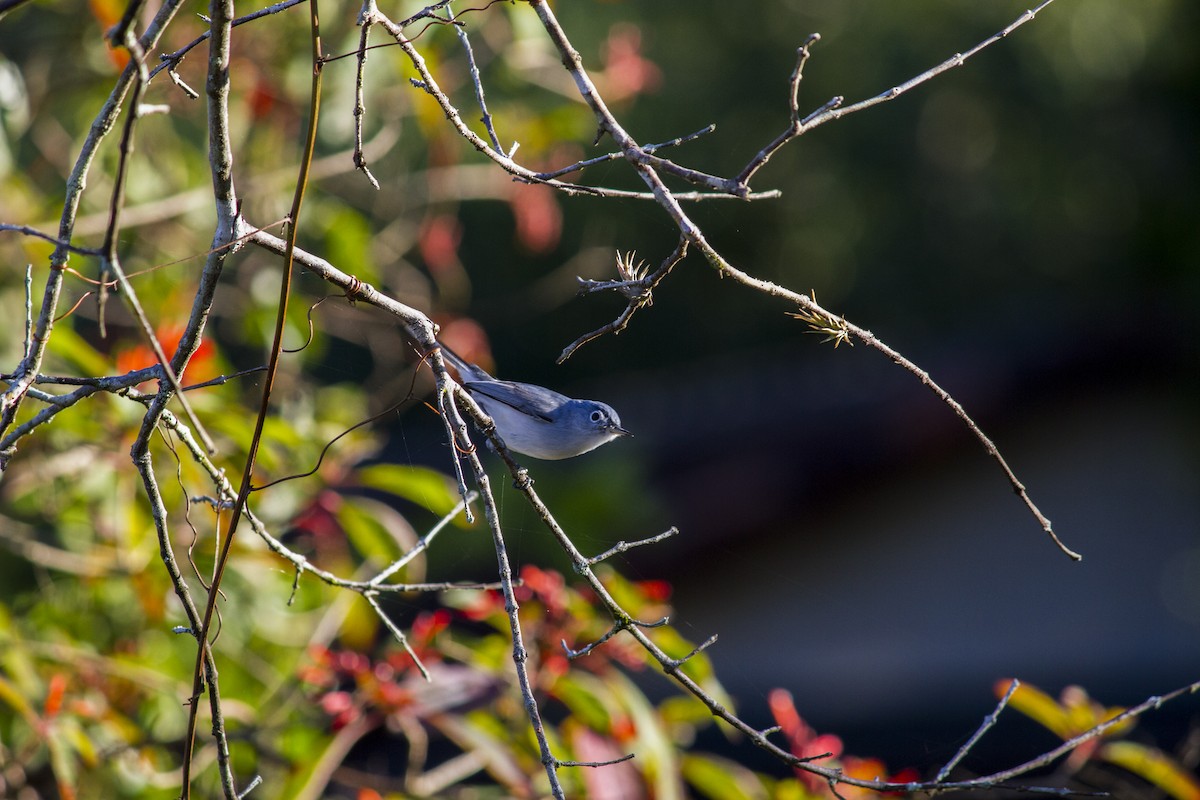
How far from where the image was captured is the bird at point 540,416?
2.18m

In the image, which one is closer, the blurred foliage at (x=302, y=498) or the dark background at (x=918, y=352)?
the blurred foliage at (x=302, y=498)

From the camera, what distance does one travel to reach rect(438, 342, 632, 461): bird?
218cm

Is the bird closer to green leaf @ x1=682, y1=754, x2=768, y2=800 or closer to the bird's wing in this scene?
the bird's wing

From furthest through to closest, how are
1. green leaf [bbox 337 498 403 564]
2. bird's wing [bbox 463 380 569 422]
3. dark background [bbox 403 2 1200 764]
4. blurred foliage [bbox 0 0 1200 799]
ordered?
dark background [bbox 403 2 1200 764] → green leaf [bbox 337 498 403 564] → bird's wing [bbox 463 380 569 422] → blurred foliage [bbox 0 0 1200 799]

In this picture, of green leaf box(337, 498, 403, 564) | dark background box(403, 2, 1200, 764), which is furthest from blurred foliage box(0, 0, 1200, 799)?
dark background box(403, 2, 1200, 764)

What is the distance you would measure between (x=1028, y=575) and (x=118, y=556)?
6.03 meters

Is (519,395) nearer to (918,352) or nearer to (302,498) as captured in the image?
(302,498)

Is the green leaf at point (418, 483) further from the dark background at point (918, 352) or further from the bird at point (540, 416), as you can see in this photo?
the dark background at point (918, 352)

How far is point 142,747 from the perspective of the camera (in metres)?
2.15

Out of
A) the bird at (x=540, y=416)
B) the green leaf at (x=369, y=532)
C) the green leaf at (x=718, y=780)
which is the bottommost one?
the green leaf at (x=718, y=780)

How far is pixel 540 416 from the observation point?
7.38 feet

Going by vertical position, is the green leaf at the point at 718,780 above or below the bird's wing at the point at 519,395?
below

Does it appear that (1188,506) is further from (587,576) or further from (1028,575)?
(587,576)

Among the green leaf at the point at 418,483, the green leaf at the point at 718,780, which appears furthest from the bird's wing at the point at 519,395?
the green leaf at the point at 718,780
